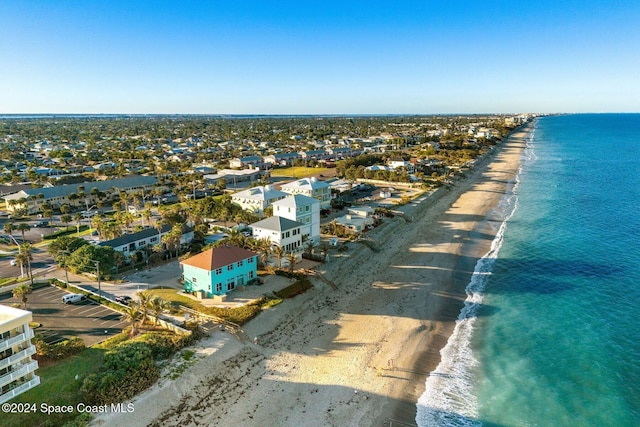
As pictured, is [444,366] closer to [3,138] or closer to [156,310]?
[156,310]

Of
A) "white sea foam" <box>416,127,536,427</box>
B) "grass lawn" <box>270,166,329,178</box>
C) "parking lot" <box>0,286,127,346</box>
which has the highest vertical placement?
"grass lawn" <box>270,166,329,178</box>

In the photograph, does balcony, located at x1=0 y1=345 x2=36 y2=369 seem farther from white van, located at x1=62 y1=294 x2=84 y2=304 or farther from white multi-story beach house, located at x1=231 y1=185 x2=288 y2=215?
white multi-story beach house, located at x1=231 y1=185 x2=288 y2=215

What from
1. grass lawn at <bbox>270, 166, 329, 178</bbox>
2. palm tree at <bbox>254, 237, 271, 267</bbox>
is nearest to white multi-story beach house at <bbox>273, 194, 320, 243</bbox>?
palm tree at <bbox>254, 237, 271, 267</bbox>

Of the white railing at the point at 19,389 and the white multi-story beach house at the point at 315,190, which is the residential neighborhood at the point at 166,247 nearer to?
the white railing at the point at 19,389

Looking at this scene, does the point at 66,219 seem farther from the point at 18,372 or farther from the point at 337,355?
the point at 337,355

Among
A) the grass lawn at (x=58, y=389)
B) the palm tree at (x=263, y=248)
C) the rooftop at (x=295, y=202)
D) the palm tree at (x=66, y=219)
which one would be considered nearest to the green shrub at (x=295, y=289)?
the palm tree at (x=263, y=248)

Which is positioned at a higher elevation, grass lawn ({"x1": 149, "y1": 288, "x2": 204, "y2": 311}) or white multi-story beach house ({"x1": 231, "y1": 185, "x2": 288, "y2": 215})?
white multi-story beach house ({"x1": 231, "y1": 185, "x2": 288, "y2": 215})

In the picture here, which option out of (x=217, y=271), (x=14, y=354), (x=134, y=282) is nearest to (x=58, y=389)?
(x=14, y=354)
